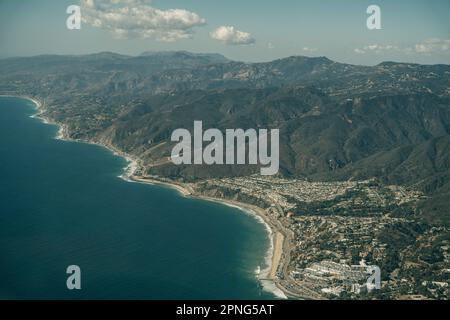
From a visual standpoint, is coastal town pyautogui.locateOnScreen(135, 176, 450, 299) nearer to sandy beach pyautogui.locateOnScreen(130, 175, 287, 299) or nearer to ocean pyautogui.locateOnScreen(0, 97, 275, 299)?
sandy beach pyautogui.locateOnScreen(130, 175, 287, 299)

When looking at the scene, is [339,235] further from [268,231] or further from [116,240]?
[116,240]

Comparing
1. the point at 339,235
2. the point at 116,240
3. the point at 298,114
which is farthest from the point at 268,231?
the point at 298,114

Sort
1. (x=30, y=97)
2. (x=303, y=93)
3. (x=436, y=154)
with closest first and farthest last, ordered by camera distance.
Result: (x=436, y=154)
(x=303, y=93)
(x=30, y=97)

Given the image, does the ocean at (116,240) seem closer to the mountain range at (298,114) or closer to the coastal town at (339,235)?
the coastal town at (339,235)

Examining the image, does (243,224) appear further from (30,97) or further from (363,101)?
(30,97)

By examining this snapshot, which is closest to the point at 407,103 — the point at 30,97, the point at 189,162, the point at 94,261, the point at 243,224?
the point at 189,162

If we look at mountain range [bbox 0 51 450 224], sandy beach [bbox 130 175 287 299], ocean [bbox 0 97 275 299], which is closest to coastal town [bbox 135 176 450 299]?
sandy beach [bbox 130 175 287 299]

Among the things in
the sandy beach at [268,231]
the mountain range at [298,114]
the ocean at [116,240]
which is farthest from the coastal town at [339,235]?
the mountain range at [298,114]

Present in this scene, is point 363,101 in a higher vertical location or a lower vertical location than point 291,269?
higher
